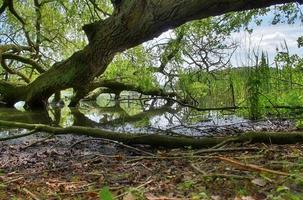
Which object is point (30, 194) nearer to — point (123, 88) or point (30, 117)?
point (30, 117)

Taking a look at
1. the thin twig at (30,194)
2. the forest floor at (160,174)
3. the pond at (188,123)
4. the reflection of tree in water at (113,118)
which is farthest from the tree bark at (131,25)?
the thin twig at (30,194)

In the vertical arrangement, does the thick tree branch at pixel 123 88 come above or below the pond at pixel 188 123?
above

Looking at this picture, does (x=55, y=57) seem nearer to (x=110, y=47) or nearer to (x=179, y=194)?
(x=110, y=47)

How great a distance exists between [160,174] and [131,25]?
12.4 ft

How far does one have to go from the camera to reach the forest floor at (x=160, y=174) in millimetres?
2713

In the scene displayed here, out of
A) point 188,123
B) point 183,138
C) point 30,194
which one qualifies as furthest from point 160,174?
point 188,123

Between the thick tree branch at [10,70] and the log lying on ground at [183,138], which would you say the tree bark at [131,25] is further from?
the thick tree branch at [10,70]

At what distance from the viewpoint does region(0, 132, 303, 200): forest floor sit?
2713mm

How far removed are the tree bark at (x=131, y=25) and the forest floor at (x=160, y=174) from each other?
7.03ft

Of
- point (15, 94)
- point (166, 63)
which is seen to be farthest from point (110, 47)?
point (166, 63)

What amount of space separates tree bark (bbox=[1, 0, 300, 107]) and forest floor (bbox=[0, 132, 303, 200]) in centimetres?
214

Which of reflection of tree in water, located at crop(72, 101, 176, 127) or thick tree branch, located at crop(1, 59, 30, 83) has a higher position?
thick tree branch, located at crop(1, 59, 30, 83)

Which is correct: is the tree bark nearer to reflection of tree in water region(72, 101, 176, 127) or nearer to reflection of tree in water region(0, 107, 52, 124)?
reflection of tree in water region(72, 101, 176, 127)

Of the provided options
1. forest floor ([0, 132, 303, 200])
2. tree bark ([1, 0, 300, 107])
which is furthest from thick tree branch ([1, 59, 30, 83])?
forest floor ([0, 132, 303, 200])
